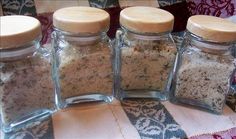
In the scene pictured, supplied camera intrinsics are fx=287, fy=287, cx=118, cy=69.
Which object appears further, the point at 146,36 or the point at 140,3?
the point at 140,3

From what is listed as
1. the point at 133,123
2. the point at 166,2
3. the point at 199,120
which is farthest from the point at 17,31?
the point at 166,2

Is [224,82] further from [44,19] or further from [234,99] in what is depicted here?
[44,19]

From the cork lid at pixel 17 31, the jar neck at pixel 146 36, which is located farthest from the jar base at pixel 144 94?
the cork lid at pixel 17 31

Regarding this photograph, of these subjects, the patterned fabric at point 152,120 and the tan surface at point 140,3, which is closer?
the patterned fabric at point 152,120

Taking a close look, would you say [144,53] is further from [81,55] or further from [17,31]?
[17,31]

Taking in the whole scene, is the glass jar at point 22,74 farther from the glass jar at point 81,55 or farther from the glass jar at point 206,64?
the glass jar at point 206,64

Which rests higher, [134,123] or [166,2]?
[166,2]
